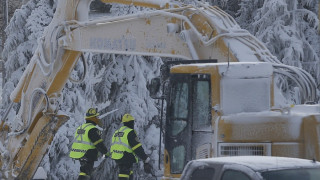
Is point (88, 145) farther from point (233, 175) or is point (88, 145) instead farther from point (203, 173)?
point (233, 175)

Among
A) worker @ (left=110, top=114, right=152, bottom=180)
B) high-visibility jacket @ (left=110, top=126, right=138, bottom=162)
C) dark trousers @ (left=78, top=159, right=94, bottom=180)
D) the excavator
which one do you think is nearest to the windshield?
the excavator

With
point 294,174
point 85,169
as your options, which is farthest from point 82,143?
point 294,174

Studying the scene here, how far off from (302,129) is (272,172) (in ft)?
7.96

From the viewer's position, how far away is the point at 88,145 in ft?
39.4

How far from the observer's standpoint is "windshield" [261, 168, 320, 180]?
19.6 feet

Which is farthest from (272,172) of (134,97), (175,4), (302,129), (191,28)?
(134,97)

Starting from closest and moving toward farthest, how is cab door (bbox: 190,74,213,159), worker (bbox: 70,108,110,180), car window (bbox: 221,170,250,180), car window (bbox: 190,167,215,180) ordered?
car window (bbox: 221,170,250,180)
car window (bbox: 190,167,215,180)
cab door (bbox: 190,74,213,159)
worker (bbox: 70,108,110,180)

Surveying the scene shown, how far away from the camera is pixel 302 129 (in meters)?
8.33

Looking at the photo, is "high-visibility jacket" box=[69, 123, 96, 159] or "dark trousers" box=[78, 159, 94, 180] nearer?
"high-visibility jacket" box=[69, 123, 96, 159]

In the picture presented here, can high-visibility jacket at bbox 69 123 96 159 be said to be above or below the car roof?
below

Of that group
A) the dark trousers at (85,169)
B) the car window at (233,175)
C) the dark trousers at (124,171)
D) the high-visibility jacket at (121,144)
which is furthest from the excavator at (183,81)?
the car window at (233,175)

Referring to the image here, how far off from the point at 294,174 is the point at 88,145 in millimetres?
6310

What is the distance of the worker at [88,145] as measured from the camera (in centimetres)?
1190

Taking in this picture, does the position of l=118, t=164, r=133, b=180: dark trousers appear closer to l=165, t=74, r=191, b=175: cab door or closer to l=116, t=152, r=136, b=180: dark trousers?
l=116, t=152, r=136, b=180: dark trousers
